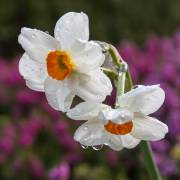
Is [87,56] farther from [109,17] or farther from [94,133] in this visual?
[109,17]

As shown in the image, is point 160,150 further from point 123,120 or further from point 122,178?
point 123,120

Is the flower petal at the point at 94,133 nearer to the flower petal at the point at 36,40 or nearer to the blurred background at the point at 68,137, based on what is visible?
the flower petal at the point at 36,40

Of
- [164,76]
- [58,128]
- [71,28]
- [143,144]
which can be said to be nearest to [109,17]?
[164,76]

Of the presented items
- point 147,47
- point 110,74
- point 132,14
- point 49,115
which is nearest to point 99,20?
point 132,14

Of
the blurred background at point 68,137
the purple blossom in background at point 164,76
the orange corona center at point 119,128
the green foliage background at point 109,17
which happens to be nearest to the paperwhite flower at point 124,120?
the orange corona center at point 119,128

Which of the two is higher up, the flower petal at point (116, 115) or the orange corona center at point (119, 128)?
the flower petal at point (116, 115)

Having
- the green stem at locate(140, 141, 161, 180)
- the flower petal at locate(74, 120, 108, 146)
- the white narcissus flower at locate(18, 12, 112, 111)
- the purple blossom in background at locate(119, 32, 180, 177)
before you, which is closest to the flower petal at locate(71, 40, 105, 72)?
the white narcissus flower at locate(18, 12, 112, 111)
